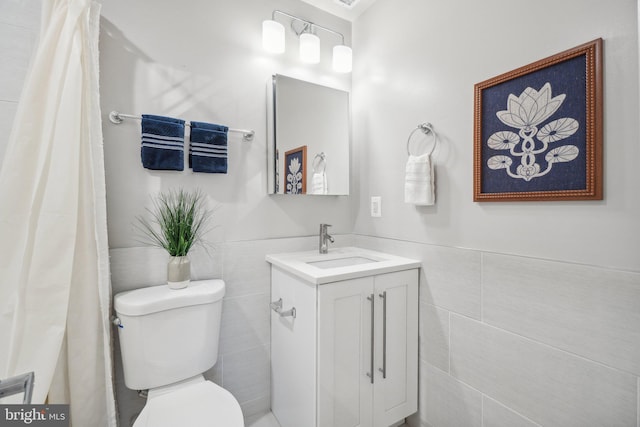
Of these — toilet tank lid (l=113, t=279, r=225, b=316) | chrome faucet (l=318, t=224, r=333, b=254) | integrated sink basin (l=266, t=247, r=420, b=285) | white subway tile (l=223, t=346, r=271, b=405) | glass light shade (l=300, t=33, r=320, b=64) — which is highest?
glass light shade (l=300, t=33, r=320, b=64)

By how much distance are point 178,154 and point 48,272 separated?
0.65 metres

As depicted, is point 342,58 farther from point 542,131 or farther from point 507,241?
point 507,241

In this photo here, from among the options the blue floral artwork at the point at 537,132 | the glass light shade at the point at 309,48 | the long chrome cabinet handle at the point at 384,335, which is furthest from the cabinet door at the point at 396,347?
the glass light shade at the point at 309,48

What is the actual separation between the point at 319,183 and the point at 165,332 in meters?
1.08

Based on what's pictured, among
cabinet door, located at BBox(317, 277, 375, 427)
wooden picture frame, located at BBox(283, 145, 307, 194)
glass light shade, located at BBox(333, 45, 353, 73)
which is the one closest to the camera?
cabinet door, located at BBox(317, 277, 375, 427)

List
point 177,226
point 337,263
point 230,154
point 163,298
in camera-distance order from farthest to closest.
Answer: point 337,263
point 230,154
point 177,226
point 163,298

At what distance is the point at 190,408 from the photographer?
108 cm

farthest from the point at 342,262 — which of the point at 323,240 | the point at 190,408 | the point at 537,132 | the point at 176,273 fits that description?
the point at 537,132

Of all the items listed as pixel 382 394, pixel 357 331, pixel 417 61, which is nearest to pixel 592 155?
pixel 417 61

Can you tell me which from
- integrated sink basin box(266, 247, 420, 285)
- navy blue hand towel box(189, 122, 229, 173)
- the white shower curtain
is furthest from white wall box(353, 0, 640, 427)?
the white shower curtain

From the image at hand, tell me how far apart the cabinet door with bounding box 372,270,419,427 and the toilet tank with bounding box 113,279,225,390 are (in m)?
0.75

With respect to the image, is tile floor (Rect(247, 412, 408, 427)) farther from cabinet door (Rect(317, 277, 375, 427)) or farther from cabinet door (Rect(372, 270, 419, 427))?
cabinet door (Rect(317, 277, 375, 427))

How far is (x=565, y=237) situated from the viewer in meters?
0.99

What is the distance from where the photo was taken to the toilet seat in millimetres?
1009
